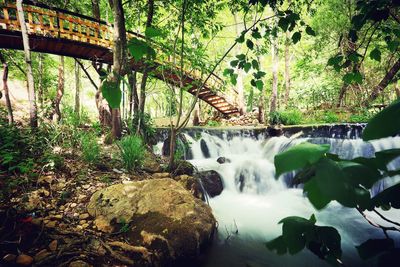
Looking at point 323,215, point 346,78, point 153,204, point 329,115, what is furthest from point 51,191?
point 329,115

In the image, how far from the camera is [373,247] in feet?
2.06

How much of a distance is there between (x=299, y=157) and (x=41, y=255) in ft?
10.4

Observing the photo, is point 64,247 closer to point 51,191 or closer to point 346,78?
point 51,191

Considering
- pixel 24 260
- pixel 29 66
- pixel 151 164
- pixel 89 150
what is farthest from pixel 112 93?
pixel 29 66

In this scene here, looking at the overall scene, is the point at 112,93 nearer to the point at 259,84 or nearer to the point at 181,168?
the point at 259,84

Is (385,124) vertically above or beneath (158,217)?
above

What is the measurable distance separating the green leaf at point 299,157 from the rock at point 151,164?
497 centimetres

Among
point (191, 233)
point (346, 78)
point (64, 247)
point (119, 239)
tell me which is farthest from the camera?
point (191, 233)

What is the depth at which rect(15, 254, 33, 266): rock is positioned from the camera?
2449 mm

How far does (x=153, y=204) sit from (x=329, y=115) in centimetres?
1130

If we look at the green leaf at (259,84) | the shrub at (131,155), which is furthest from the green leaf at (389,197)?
the shrub at (131,155)

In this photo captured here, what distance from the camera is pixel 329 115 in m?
12.0

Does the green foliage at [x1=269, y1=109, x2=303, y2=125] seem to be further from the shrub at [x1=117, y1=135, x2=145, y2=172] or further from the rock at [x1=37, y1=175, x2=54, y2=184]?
the rock at [x1=37, y1=175, x2=54, y2=184]

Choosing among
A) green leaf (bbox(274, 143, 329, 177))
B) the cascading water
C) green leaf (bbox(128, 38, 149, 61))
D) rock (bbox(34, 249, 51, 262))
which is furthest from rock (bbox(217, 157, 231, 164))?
green leaf (bbox(274, 143, 329, 177))
